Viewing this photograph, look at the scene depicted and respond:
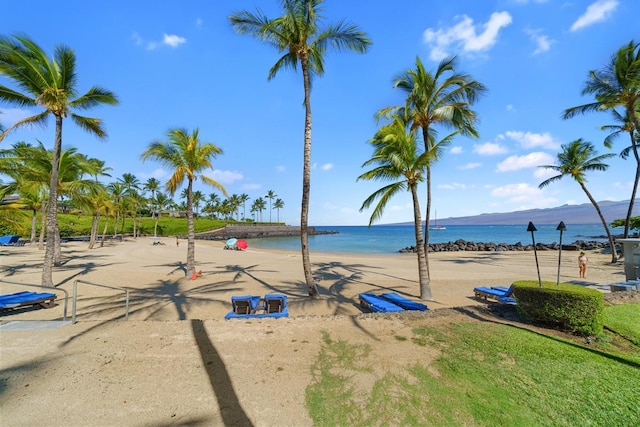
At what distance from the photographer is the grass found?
3529mm

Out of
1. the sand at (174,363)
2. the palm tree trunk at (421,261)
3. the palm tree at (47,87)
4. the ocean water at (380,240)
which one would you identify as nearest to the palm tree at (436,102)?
the palm tree trunk at (421,261)

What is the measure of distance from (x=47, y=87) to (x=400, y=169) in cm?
1479

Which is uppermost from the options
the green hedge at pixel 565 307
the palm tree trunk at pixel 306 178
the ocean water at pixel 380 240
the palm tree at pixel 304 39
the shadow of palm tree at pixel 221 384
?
the palm tree at pixel 304 39

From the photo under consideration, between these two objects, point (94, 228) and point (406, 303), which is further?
point (94, 228)

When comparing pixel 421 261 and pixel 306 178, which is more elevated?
pixel 306 178

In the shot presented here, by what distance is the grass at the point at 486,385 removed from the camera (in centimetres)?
353

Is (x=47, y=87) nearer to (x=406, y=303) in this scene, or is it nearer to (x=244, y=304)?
(x=244, y=304)

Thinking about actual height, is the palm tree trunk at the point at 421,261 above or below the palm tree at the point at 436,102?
below

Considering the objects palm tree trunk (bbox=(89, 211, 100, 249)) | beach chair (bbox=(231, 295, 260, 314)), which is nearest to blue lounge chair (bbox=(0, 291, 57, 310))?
beach chair (bbox=(231, 295, 260, 314))

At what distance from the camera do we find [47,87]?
11.4m

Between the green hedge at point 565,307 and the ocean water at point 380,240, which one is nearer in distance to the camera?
the green hedge at point 565,307

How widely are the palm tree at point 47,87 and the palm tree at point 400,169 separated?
12.8 meters

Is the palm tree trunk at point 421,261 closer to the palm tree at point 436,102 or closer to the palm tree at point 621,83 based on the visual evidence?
the palm tree at point 436,102

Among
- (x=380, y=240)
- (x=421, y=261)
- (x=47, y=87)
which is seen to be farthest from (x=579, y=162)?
(x=380, y=240)
